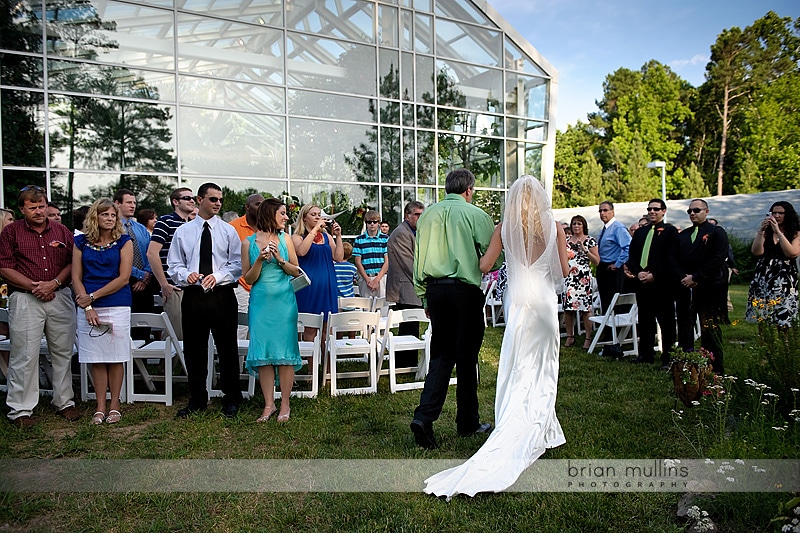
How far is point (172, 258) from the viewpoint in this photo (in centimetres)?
545

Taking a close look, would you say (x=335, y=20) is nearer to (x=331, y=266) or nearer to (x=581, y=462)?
(x=331, y=266)

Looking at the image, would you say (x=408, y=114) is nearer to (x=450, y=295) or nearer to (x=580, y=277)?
(x=580, y=277)

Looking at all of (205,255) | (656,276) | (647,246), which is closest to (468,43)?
(647,246)

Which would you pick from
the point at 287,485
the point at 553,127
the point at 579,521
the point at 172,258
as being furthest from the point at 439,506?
the point at 553,127

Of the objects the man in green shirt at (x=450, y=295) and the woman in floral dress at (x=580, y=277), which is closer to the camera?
the man in green shirt at (x=450, y=295)

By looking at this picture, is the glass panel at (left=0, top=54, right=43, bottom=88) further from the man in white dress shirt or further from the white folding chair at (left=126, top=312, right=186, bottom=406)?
the man in white dress shirt

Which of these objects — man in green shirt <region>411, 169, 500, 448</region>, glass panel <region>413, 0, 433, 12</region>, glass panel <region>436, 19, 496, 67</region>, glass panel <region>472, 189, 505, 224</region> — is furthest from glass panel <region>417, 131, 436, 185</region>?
man in green shirt <region>411, 169, 500, 448</region>

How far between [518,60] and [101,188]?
39.2 ft

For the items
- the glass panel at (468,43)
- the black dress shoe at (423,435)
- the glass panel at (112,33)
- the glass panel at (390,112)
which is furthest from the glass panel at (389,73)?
the black dress shoe at (423,435)

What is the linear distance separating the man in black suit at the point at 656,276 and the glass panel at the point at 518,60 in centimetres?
1149

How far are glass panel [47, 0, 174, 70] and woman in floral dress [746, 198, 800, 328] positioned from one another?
477 inches

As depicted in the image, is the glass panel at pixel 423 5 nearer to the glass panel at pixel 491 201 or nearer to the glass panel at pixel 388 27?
the glass panel at pixel 388 27

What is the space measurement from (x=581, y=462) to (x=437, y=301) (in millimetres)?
1523

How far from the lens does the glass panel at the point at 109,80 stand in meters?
12.3
